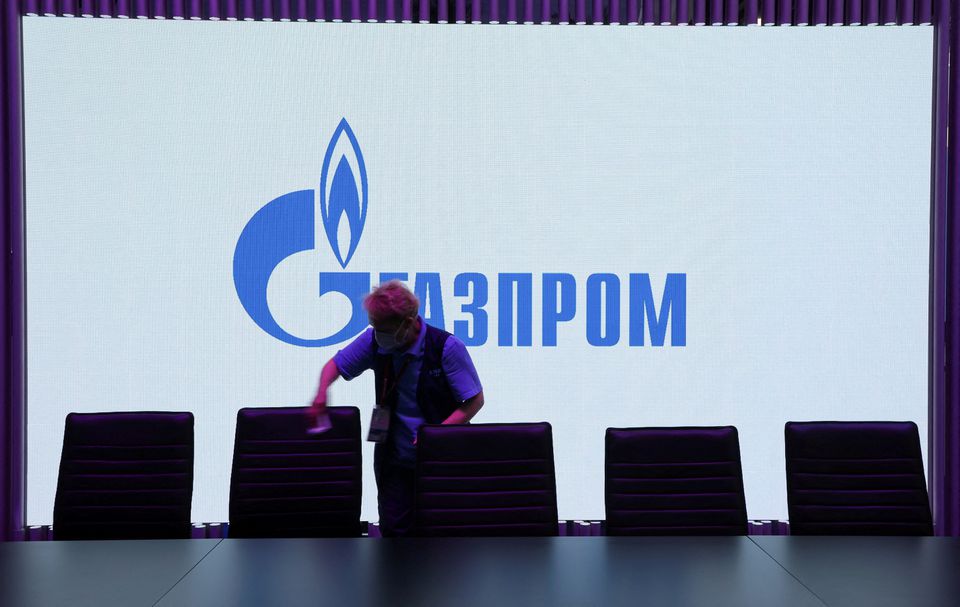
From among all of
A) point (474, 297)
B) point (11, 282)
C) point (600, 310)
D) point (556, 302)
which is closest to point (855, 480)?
point (600, 310)

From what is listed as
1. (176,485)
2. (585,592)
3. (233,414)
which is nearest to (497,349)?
(233,414)

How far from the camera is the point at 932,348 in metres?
4.85

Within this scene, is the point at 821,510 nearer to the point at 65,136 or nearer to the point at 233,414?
the point at 233,414

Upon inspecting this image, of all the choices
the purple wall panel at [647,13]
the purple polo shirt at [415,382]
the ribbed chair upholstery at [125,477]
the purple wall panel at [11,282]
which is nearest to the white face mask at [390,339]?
the purple polo shirt at [415,382]

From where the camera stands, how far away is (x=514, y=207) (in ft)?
15.6

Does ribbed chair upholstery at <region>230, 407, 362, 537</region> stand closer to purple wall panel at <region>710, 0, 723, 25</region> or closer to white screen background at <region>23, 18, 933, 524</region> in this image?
white screen background at <region>23, 18, 933, 524</region>

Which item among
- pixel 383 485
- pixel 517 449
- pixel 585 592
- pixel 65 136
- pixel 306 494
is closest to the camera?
pixel 585 592

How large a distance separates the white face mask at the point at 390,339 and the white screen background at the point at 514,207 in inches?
50.3

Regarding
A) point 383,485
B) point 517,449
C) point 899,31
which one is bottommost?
point 383,485

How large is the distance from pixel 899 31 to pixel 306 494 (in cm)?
452

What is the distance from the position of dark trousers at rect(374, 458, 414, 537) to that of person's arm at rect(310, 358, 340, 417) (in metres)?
0.45

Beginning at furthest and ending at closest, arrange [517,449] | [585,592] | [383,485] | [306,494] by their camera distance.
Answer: [383,485], [306,494], [517,449], [585,592]

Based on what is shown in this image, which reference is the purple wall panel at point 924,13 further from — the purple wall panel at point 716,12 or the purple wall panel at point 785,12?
the purple wall panel at point 716,12

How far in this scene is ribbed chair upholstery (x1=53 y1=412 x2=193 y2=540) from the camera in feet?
10.4
